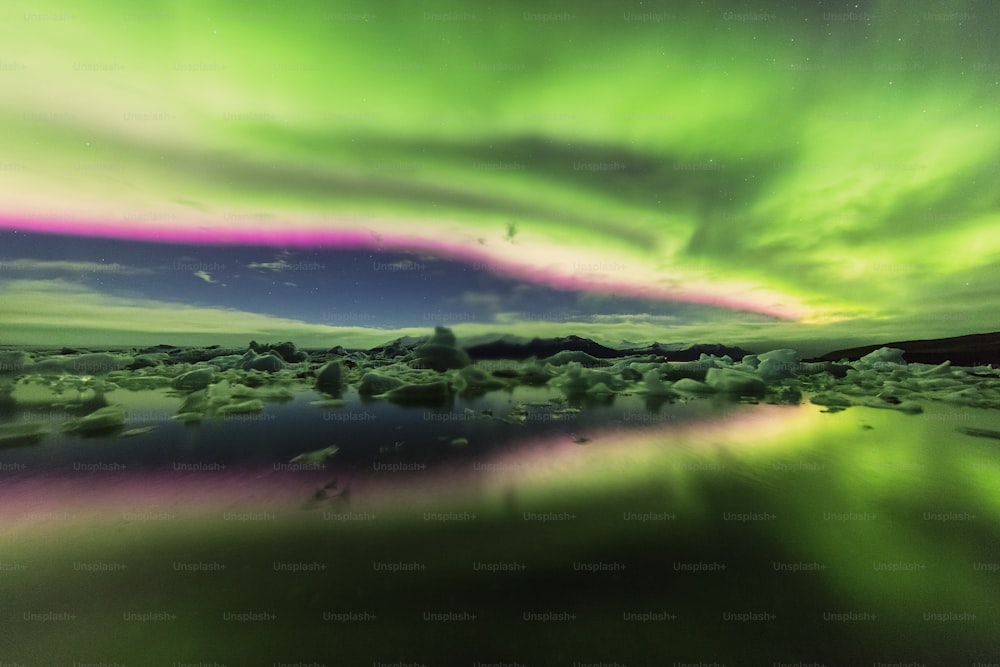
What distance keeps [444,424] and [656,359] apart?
26.6 meters

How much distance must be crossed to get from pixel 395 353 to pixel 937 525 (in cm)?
3905

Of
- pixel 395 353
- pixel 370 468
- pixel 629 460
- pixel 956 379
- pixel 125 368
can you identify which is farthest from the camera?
pixel 395 353

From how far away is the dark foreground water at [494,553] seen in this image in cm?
373

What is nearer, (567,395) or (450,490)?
(450,490)

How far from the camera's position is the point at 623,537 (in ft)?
18.8

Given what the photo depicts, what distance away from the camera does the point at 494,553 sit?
17.2 feet

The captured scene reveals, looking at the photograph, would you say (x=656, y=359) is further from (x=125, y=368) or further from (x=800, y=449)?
Result: (x=125, y=368)

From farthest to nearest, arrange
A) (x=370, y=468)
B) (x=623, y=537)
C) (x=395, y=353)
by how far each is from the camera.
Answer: (x=395, y=353) → (x=370, y=468) → (x=623, y=537)

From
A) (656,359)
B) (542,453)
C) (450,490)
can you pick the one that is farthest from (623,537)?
(656,359)

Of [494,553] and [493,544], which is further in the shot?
[493,544]

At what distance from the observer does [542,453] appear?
9922 millimetres

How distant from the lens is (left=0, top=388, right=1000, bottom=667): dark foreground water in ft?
12.3

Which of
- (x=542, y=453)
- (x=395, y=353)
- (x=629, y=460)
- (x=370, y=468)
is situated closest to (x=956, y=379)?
(x=629, y=460)

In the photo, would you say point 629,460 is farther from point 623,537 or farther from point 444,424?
point 444,424
